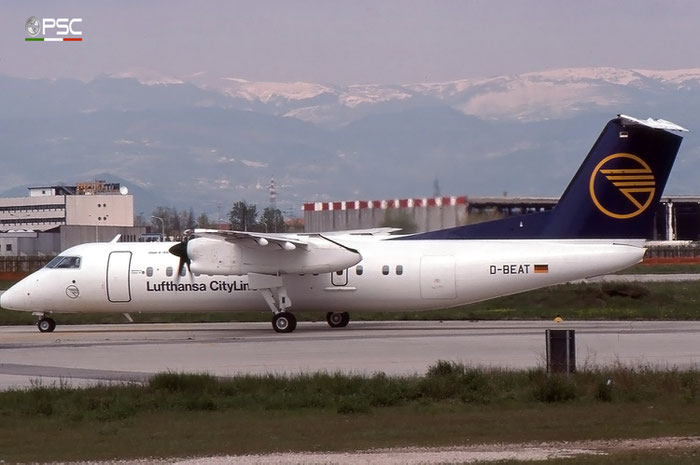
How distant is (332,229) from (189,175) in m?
151

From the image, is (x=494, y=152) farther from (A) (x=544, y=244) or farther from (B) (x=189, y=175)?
(B) (x=189, y=175)

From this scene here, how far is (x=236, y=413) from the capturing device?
1705 cm

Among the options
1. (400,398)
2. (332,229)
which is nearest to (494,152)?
(332,229)

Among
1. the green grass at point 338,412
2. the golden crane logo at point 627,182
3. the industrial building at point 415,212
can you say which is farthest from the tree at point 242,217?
the green grass at point 338,412

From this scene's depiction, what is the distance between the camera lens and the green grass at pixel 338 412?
14344mm

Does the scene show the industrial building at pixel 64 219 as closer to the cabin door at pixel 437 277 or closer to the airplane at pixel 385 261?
the airplane at pixel 385 261

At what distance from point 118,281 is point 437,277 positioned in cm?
1028

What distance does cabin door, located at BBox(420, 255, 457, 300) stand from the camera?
3067 centimetres

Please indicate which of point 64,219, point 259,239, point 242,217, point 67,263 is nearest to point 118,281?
point 67,263

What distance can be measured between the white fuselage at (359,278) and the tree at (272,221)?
896 inches

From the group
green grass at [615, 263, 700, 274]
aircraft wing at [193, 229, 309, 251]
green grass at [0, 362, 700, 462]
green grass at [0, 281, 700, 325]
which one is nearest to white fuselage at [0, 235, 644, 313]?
aircraft wing at [193, 229, 309, 251]

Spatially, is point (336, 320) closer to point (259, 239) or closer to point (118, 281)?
point (259, 239)

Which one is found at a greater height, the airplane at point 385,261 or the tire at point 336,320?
the airplane at point 385,261

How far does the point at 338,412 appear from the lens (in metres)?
16.9
